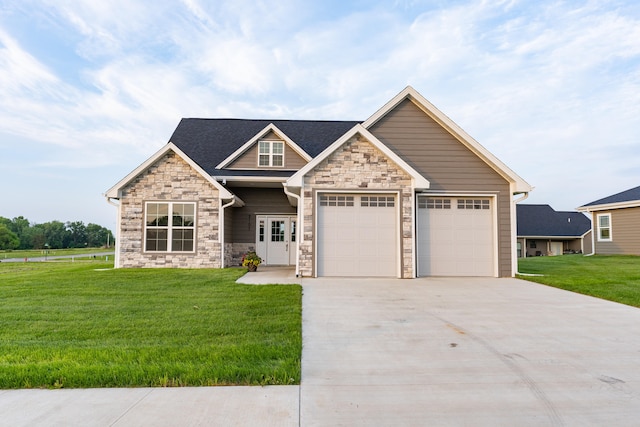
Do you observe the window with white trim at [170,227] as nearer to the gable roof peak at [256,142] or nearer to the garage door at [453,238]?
the gable roof peak at [256,142]

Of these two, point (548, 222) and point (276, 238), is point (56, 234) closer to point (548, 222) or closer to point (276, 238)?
point (276, 238)

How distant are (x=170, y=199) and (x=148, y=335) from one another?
345 inches

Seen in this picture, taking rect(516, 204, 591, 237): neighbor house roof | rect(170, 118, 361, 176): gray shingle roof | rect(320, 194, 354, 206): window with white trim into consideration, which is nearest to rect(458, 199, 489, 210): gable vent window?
rect(320, 194, 354, 206): window with white trim

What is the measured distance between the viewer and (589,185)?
26266 millimetres

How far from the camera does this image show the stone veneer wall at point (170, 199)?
43.8 feet

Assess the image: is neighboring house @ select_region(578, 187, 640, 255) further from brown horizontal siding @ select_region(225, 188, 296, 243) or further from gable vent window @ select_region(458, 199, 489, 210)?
brown horizontal siding @ select_region(225, 188, 296, 243)

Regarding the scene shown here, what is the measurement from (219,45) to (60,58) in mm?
6128

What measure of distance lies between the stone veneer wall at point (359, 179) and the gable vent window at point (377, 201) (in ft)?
1.13

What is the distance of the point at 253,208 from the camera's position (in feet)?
52.0

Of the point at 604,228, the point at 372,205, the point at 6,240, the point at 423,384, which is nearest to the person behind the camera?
the point at 423,384

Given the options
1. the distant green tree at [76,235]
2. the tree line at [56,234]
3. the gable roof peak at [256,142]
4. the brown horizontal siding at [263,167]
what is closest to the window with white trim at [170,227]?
the gable roof peak at [256,142]

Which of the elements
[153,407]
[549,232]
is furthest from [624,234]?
[153,407]

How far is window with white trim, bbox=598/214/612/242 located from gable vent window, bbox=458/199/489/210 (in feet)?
47.3

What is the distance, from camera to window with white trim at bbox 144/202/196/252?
13.4 m
